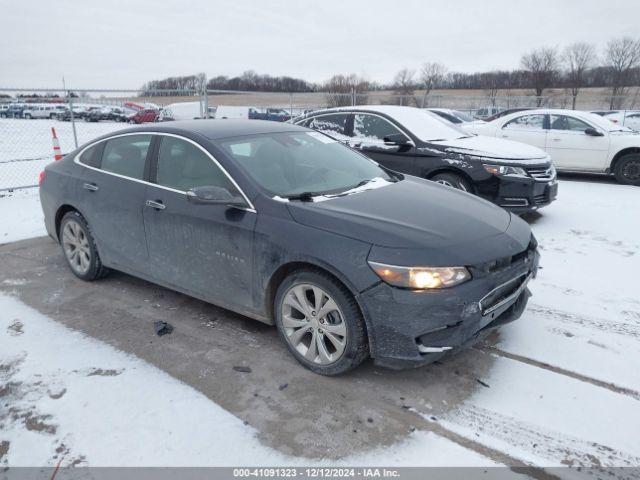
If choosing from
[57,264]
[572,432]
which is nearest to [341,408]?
[572,432]

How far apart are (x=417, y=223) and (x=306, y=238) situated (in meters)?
0.70

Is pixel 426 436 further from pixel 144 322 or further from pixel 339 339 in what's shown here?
pixel 144 322

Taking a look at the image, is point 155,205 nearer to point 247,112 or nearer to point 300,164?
point 300,164

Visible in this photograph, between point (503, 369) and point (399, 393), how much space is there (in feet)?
2.47

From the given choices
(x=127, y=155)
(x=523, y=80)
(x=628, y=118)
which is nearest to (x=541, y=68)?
(x=523, y=80)

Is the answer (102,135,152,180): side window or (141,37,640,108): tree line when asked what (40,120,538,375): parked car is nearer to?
(102,135,152,180): side window

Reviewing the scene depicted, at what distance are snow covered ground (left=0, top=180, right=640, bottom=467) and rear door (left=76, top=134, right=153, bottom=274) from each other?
0.79 m

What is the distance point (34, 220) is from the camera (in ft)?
23.6

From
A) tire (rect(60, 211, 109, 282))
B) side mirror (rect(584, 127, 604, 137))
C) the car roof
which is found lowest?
tire (rect(60, 211, 109, 282))

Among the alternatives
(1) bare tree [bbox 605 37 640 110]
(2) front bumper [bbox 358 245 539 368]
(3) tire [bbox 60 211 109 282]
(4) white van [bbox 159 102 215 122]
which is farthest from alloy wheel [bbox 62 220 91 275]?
(1) bare tree [bbox 605 37 640 110]

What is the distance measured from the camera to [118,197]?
4211mm

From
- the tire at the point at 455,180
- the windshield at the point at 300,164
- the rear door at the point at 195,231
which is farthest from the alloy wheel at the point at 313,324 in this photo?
the tire at the point at 455,180

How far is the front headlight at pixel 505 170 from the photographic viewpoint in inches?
250

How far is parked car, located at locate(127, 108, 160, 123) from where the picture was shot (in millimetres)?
23875
